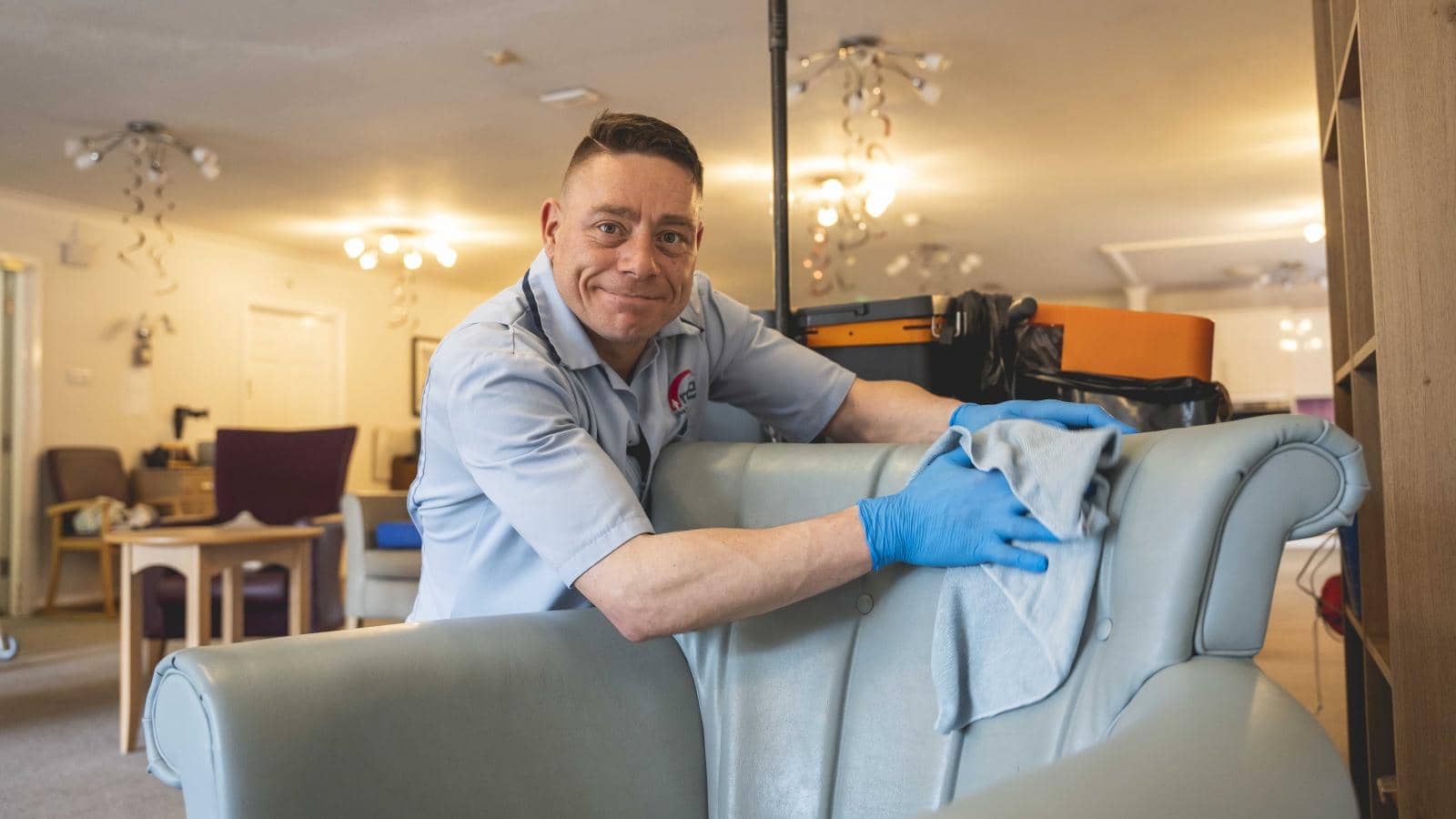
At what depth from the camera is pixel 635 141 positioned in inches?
58.1

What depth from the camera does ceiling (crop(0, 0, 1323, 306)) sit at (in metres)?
4.20

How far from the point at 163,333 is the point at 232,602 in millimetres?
4818

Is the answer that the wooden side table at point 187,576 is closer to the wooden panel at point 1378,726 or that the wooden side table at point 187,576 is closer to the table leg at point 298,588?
the table leg at point 298,588

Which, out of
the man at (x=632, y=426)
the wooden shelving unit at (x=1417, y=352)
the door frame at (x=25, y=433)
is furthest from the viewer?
the door frame at (x=25, y=433)

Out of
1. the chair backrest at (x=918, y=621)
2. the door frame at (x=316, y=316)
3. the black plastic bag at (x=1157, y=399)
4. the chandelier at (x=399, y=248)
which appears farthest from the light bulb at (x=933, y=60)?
the door frame at (x=316, y=316)

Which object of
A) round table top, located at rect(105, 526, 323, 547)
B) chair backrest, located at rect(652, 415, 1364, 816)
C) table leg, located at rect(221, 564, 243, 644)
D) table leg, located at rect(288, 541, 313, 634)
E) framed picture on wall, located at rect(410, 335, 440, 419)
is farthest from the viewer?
framed picture on wall, located at rect(410, 335, 440, 419)

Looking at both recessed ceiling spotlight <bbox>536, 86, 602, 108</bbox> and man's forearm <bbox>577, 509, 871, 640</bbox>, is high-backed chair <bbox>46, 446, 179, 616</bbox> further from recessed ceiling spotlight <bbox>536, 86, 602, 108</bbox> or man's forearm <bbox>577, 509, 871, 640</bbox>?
man's forearm <bbox>577, 509, 871, 640</bbox>

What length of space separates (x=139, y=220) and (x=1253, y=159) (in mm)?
7291

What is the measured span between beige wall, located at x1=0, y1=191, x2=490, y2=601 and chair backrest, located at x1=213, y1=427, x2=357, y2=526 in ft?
9.70

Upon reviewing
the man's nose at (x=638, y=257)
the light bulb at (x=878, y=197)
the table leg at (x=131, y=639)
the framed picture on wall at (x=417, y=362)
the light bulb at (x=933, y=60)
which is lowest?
the table leg at (x=131, y=639)

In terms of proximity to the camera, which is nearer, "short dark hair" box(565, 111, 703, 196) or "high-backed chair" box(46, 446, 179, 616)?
"short dark hair" box(565, 111, 703, 196)

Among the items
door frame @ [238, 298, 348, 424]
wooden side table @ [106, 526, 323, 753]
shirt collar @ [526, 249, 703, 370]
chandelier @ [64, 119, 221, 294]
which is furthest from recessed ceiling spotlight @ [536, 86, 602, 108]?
door frame @ [238, 298, 348, 424]

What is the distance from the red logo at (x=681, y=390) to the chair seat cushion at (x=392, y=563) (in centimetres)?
261

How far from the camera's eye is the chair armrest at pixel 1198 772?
0.58 m
